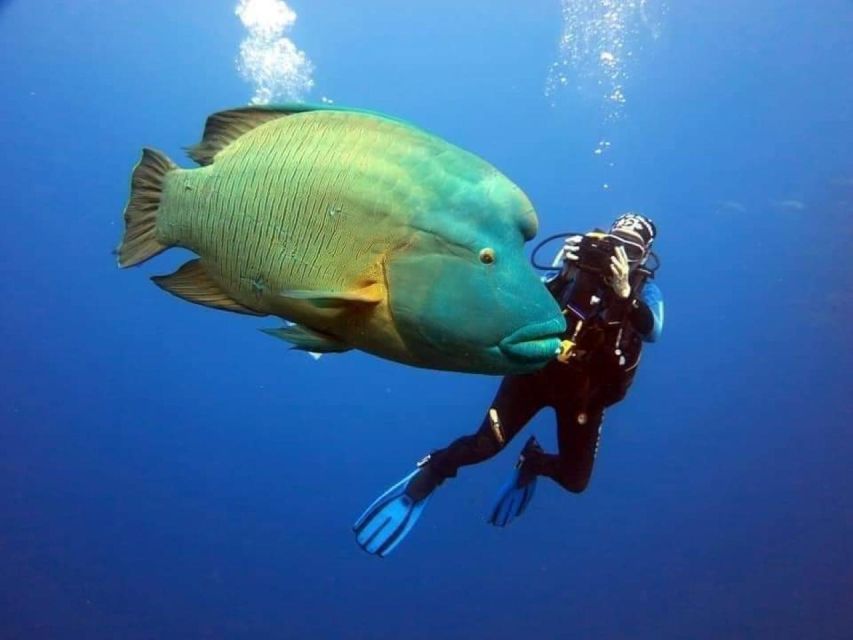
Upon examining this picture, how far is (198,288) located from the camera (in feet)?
7.05

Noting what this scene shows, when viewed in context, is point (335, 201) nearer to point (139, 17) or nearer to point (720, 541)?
point (139, 17)

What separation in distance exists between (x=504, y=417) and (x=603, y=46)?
1193 cm

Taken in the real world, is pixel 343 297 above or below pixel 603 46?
below

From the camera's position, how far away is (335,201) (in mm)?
A: 1721

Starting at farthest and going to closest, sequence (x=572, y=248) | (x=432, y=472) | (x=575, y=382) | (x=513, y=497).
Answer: (x=513, y=497) → (x=432, y=472) → (x=575, y=382) → (x=572, y=248)

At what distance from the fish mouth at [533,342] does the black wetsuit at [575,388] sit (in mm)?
2634

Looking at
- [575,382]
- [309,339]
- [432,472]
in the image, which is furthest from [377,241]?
[432,472]

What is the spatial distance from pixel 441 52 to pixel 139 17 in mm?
5681

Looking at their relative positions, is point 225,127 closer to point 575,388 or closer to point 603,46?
point 575,388

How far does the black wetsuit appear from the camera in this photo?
14.1 feet

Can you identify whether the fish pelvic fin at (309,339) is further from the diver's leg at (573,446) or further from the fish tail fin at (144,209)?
the diver's leg at (573,446)

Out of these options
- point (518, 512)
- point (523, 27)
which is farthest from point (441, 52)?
point (518, 512)

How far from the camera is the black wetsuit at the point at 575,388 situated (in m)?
4.29

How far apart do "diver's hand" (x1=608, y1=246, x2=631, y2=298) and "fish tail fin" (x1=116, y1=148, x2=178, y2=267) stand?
2736 millimetres
